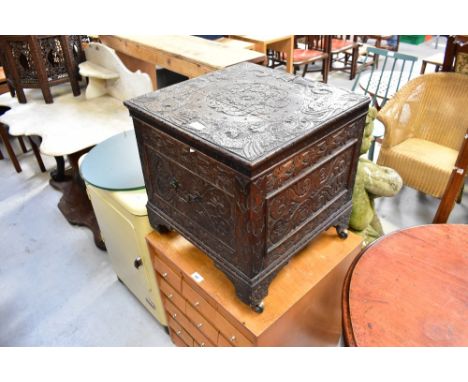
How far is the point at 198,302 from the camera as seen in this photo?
46.4 inches

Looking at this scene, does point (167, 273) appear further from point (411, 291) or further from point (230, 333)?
point (411, 291)

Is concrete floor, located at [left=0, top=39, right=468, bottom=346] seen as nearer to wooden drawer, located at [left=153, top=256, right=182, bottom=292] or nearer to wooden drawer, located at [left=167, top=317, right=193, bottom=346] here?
wooden drawer, located at [left=167, top=317, right=193, bottom=346]

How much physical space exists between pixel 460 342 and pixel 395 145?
5.35 feet

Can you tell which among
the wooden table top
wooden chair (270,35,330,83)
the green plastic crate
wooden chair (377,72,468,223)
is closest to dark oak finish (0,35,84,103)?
the wooden table top

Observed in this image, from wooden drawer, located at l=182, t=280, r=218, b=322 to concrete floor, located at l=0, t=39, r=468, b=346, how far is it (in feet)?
1.80

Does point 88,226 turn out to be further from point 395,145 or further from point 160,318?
point 395,145

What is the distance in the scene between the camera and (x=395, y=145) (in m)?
2.24

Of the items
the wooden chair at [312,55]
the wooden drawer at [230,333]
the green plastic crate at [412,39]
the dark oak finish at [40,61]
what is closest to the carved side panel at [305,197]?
the wooden drawer at [230,333]

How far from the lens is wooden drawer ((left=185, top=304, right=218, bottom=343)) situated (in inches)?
46.8

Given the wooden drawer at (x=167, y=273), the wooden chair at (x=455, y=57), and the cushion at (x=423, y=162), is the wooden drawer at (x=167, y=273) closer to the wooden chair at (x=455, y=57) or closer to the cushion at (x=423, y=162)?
the cushion at (x=423, y=162)

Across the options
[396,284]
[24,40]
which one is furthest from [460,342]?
[24,40]

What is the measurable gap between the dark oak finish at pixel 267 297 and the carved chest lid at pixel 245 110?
458 mm

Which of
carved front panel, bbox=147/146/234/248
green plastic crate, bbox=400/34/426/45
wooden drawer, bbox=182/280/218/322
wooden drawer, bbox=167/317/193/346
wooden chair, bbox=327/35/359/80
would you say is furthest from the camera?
green plastic crate, bbox=400/34/426/45

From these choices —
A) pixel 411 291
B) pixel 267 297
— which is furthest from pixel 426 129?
pixel 267 297
